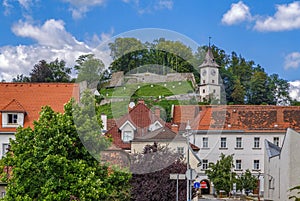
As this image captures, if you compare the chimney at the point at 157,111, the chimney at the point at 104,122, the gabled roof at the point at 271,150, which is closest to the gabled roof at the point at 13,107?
the chimney at the point at 104,122

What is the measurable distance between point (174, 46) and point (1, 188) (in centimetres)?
1564

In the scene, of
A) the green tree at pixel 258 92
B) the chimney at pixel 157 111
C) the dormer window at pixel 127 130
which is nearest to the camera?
the dormer window at pixel 127 130

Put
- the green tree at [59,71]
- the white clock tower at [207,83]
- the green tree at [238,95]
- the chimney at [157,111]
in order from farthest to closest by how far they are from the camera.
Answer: the green tree at [238,95] → the green tree at [59,71] → the white clock tower at [207,83] → the chimney at [157,111]

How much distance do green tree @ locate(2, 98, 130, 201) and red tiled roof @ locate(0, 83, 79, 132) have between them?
40.6ft

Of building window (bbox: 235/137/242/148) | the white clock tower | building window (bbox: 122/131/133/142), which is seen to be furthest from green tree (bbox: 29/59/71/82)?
building window (bbox: 122/131/133/142)

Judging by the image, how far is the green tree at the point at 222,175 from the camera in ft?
174

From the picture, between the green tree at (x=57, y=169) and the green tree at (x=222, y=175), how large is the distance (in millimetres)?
29278

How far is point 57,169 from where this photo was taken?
23141 millimetres

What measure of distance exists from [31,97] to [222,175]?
69.8 feet

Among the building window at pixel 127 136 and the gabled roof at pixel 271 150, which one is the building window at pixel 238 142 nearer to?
the gabled roof at pixel 271 150

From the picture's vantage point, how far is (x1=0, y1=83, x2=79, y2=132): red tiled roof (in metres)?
37.2

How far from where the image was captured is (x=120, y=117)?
768 inches

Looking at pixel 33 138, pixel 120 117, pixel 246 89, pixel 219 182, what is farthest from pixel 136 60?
pixel 246 89

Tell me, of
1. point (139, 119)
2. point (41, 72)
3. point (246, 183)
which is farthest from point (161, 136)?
point (41, 72)
